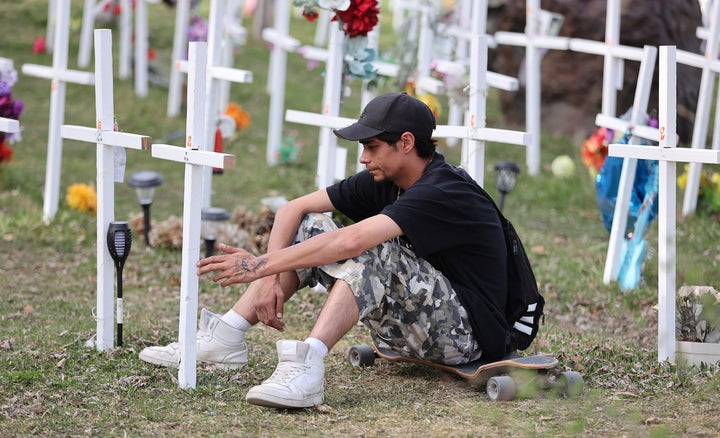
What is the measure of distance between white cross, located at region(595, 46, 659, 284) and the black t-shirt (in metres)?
2.08

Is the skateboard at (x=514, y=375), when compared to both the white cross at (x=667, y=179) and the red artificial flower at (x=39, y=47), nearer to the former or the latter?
the white cross at (x=667, y=179)

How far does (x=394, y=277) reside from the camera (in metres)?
3.98

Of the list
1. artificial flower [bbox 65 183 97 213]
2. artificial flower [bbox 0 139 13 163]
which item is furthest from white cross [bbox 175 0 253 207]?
artificial flower [bbox 0 139 13 163]

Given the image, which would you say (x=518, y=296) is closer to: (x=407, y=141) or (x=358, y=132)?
(x=407, y=141)

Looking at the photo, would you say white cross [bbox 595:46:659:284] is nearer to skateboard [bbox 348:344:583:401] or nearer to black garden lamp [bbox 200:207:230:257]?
skateboard [bbox 348:344:583:401]

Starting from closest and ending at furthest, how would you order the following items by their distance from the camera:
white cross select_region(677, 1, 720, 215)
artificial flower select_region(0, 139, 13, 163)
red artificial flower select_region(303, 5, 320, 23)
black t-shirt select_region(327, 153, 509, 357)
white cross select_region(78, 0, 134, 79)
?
black t-shirt select_region(327, 153, 509, 357), red artificial flower select_region(303, 5, 320, 23), white cross select_region(677, 1, 720, 215), artificial flower select_region(0, 139, 13, 163), white cross select_region(78, 0, 134, 79)

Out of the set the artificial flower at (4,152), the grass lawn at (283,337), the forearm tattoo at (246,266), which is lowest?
the grass lawn at (283,337)

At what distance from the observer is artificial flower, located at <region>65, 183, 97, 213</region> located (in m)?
8.00

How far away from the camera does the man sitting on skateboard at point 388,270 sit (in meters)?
3.86

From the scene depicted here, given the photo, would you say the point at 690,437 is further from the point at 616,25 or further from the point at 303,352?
the point at 616,25

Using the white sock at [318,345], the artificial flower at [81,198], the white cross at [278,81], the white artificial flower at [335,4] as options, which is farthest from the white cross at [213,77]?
the white sock at [318,345]

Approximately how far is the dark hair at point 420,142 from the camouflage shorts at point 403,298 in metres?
0.41

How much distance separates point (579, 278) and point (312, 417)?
126 inches

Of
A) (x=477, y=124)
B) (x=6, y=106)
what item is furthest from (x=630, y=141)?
(x=6, y=106)
